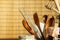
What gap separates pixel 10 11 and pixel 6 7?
0.14ft

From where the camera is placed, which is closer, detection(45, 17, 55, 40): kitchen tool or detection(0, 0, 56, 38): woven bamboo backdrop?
detection(45, 17, 55, 40): kitchen tool

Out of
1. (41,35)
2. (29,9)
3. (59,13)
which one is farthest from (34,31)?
(29,9)

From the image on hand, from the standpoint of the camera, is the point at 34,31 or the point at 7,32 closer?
the point at 34,31

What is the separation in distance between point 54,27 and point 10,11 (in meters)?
0.62

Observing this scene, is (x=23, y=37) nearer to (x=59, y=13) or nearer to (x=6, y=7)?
(x=59, y=13)

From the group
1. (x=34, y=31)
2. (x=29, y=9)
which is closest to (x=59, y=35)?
(x=34, y=31)

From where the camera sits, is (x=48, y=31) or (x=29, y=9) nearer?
(x=48, y=31)

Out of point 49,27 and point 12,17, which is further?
A: point 12,17

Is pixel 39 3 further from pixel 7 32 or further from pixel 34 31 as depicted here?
pixel 34 31

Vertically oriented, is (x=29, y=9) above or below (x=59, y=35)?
above

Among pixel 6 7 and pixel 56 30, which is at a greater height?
pixel 6 7

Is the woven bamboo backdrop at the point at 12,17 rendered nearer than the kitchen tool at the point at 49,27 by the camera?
No

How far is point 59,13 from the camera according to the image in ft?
2.48

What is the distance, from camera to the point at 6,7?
4.23 ft
